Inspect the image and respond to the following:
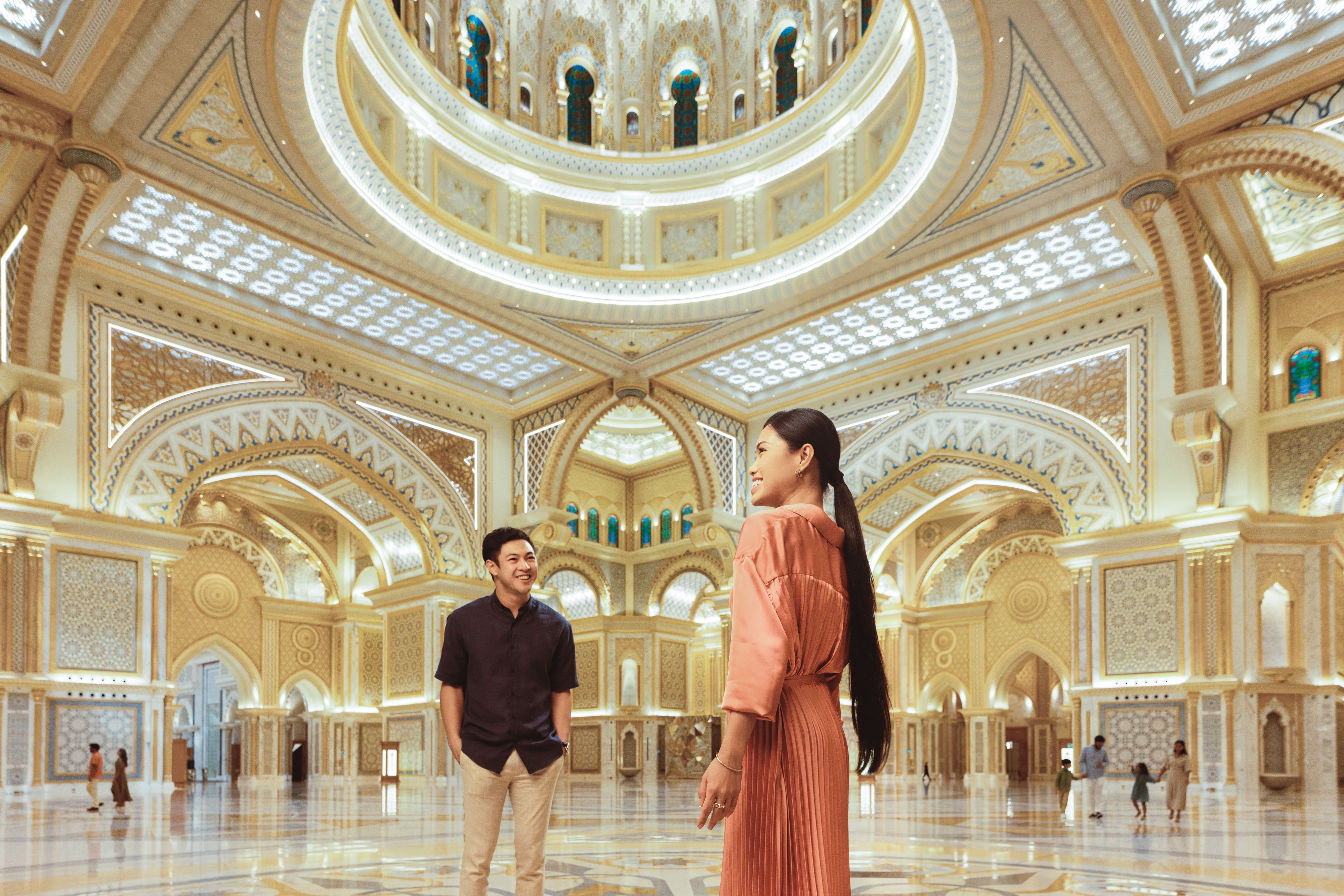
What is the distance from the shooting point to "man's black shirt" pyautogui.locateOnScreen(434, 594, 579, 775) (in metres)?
2.37

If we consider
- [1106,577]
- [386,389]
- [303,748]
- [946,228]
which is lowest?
[303,748]

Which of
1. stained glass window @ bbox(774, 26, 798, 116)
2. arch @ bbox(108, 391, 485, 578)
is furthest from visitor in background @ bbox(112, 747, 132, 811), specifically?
stained glass window @ bbox(774, 26, 798, 116)

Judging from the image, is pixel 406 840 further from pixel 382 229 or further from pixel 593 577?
pixel 593 577

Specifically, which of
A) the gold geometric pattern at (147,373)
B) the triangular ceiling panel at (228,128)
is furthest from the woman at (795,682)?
the gold geometric pattern at (147,373)

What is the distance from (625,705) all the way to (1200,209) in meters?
12.6

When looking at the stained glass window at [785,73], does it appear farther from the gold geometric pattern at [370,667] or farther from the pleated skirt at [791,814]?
the gold geometric pattern at [370,667]

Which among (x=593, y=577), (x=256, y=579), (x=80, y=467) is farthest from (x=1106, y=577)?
(x=256, y=579)

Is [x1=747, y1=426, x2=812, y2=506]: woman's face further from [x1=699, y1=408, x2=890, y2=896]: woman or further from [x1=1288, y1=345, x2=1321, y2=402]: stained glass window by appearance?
[x1=1288, y1=345, x2=1321, y2=402]: stained glass window

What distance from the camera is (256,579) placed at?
18.1 m

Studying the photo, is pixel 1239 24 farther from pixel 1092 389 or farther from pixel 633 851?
pixel 633 851

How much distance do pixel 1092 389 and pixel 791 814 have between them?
35.0ft

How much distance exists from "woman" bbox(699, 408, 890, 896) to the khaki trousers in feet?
2.88

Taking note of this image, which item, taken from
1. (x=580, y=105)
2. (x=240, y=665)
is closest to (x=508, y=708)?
(x=580, y=105)

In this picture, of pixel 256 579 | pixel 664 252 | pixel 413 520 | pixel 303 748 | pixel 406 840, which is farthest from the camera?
pixel 303 748
